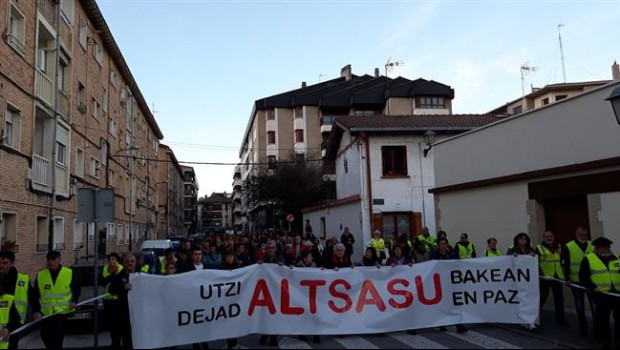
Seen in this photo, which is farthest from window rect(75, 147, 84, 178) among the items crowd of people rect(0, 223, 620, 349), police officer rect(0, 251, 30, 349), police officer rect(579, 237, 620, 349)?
police officer rect(579, 237, 620, 349)

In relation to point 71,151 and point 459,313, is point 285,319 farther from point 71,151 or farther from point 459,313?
point 71,151

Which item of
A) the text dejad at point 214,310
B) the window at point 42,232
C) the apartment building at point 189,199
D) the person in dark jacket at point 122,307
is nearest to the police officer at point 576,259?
the text dejad at point 214,310

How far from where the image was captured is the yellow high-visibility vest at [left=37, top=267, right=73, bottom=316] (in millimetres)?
7332

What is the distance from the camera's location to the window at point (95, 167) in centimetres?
2660

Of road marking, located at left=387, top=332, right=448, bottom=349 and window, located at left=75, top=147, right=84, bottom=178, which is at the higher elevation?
window, located at left=75, top=147, right=84, bottom=178

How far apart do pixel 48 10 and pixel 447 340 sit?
60.5 feet

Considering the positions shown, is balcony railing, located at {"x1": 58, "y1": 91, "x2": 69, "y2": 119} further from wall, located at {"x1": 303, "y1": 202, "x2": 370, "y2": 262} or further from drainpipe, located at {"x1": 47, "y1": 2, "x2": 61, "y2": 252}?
wall, located at {"x1": 303, "y1": 202, "x2": 370, "y2": 262}

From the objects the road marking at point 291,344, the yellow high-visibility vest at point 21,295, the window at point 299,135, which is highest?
the window at point 299,135

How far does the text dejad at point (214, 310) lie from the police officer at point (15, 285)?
2.16m

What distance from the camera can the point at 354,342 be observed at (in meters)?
8.63

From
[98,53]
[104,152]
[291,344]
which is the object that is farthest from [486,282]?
[98,53]

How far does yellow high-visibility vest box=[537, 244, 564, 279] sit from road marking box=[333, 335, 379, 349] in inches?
157

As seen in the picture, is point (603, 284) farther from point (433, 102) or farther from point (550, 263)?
point (433, 102)

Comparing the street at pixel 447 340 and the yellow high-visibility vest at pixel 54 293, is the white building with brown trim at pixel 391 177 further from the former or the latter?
the yellow high-visibility vest at pixel 54 293
